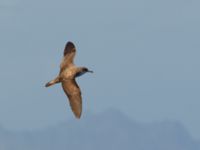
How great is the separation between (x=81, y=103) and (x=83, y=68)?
1787 millimetres

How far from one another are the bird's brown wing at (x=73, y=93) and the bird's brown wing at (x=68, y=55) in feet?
4.16

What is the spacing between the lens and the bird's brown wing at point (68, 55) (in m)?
51.1

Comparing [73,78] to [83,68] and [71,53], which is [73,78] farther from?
[71,53]

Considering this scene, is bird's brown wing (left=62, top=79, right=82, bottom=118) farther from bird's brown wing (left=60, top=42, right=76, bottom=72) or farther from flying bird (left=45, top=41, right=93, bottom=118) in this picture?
bird's brown wing (left=60, top=42, right=76, bottom=72)

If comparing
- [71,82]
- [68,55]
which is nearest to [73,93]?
[71,82]

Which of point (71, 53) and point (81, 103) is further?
point (71, 53)

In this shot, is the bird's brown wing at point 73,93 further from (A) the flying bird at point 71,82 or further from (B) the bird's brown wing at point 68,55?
(B) the bird's brown wing at point 68,55

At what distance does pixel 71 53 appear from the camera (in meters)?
52.9

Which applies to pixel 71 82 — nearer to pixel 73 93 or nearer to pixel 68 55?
pixel 73 93

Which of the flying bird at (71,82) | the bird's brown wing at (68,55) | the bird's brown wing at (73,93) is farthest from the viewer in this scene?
the bird's brown wing at (68,55)

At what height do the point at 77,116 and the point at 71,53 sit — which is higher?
the point at 71,53

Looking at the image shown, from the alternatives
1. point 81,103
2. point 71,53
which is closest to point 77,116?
point 81,103

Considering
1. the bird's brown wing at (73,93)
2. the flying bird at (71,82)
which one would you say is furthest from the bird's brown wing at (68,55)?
the bird's brown wing at (73,93)

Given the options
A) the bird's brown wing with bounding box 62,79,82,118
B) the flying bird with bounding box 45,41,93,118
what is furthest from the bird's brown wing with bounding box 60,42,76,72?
the bird's brown wing with bounding box 62,79,82,118
